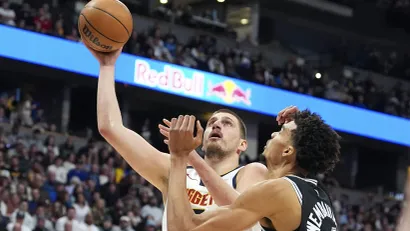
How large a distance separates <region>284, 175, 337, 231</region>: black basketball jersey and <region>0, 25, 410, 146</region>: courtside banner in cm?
1475

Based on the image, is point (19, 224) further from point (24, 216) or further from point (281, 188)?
point (281, 188)

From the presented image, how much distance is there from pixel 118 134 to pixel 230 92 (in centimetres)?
1713

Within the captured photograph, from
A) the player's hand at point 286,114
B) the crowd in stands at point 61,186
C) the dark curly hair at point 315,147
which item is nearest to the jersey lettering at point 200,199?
the player's hand at point 286,114

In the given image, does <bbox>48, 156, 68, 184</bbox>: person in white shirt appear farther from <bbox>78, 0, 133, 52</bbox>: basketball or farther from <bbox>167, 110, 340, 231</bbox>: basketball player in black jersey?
<bbox>167, 110, 340, 231</bbox>: basketball player in black jersey

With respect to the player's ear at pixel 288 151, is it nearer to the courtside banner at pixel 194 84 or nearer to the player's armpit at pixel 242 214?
the player's armpit at pixel 242 214

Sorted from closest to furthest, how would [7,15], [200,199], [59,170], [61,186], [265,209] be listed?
[265,209] < [200,199] < [61,186] < [59,170] < [7,15]

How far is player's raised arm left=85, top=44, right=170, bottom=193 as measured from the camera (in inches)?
187

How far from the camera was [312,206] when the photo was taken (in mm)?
3848

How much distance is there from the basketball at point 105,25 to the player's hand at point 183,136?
3.54ft

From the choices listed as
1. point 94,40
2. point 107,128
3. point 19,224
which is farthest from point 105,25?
point 19,224

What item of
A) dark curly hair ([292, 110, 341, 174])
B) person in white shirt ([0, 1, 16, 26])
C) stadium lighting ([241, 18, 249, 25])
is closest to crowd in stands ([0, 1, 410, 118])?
person in white shirt ([0, 1, 16, 26])

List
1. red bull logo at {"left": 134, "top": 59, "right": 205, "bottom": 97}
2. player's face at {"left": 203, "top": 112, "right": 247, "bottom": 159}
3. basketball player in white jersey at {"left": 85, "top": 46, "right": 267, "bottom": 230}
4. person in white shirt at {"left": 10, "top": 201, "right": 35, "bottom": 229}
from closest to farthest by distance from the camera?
1. basketball player in white jersey at {"left": 85, "top": 46, "right": 267, "bottom": 230}
2. player's face at {"left": 203, "top": 112, "right": 247, "bottom": 159}
3. person in white shirt at {"left": 10, "top": 201, "right": 35, "bottom": 229}
4. red bull logo at {"left": 134, "top": 59, "right": 205, "bottom": 97}

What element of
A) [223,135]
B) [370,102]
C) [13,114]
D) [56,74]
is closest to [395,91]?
[370,102]

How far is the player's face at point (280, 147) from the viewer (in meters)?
4.12
